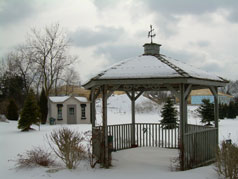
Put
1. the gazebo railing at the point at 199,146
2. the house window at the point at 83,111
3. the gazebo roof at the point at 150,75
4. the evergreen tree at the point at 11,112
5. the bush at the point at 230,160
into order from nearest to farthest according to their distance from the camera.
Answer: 1. the bush at the point at 230,160
2. the gazebo roof at the point at 150,75
3. the gazebo railing at the point at 199,146
4. the house window at the point at 83,111
5. the evergreen tree at the point at 11,112

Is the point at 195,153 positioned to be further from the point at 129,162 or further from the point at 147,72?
the point at 147,72

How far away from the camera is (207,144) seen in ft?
24.5

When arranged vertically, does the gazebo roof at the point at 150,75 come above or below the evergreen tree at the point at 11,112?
above

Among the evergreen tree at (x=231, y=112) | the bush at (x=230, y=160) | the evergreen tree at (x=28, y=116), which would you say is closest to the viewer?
the bush at (x=230, y=160)

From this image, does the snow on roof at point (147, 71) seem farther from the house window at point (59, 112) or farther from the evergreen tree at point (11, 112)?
the evergreen tree at point (11, 112)

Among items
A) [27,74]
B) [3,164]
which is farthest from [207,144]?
[27,74]

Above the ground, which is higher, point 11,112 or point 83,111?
point 83,111

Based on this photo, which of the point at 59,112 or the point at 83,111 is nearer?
the point at 59,112

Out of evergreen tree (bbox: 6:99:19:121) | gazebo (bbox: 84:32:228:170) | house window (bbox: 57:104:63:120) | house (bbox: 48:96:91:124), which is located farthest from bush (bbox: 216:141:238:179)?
evergreen tree (bbox: 6:99:19:121)

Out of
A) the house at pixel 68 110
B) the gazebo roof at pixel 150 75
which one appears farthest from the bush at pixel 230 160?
the house at pixel 68 110

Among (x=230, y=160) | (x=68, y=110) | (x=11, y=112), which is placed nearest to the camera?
(x=230, y=160)

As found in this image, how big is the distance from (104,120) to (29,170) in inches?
101

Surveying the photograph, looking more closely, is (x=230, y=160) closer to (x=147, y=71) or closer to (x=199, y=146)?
(x=199, y=146)

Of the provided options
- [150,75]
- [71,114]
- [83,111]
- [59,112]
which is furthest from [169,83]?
[59,112]
